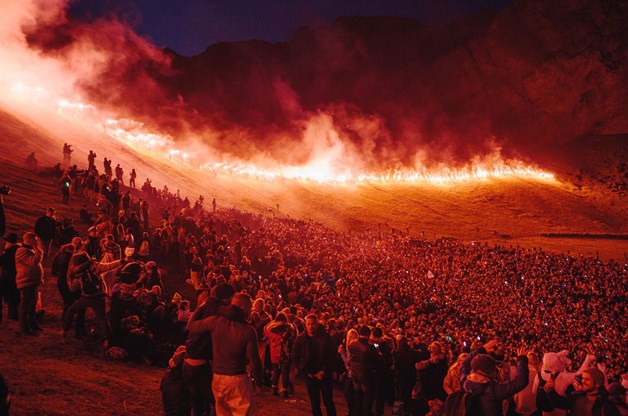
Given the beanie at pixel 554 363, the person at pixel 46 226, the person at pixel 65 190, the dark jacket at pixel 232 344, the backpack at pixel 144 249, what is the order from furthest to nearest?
the person at pixel 65 190 → the backpack at pixel 144 249 → the person at pixel 46 226 → the beanie at pixel 554 363 → the dark jacket at pixel 232 344

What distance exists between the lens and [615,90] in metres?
87.4

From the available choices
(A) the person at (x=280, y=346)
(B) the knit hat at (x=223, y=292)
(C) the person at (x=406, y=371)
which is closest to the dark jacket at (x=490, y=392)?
(B) the knit hat at (x=223, y=292)

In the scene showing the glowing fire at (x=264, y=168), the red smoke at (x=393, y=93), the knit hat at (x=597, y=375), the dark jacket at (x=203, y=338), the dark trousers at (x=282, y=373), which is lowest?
the dark trousers at (x=282, y=373)

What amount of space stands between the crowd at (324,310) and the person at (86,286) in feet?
0.07

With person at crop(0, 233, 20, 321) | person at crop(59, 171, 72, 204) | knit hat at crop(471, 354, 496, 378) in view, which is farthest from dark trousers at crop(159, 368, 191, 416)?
person at crop(59, 171, 72, 204)

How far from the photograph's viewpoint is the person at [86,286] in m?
6.98

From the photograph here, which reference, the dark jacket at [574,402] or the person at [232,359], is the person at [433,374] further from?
the person at [232,359]

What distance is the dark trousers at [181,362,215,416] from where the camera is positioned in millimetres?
4867

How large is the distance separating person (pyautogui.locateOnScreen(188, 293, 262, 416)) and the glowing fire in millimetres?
52546

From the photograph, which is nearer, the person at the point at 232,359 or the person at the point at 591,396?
the person at the point at 232,359

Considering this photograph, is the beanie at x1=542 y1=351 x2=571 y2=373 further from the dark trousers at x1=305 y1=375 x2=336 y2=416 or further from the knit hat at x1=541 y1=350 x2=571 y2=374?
the dark trousers at x1=305 y1=375 x2=336 y2=416

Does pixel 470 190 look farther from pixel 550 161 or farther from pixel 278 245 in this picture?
pixel 278 245

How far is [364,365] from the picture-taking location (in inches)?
250

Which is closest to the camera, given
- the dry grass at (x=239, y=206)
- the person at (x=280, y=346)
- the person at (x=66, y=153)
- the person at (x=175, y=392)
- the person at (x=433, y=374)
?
the person at (x=175, y=392)
